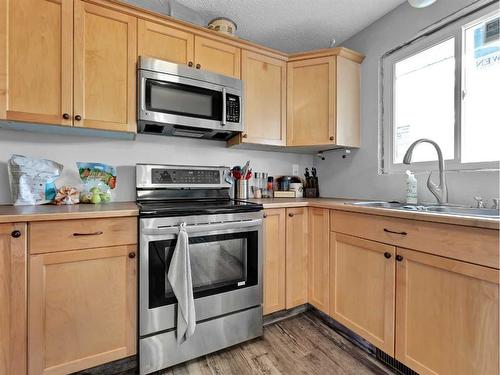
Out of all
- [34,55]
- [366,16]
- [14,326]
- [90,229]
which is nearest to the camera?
[14,326]

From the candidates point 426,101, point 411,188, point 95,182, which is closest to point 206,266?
point 95,182

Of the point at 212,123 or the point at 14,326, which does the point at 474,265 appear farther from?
the point at 14,326

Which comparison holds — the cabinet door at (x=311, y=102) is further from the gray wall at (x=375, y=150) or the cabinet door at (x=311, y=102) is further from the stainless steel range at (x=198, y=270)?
the stainless steel range at (x=198, y=270)

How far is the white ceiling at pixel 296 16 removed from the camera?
71.8 inches

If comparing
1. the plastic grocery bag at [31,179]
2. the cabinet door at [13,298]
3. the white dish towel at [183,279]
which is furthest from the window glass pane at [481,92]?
the plastic grocery bag at [31,179]

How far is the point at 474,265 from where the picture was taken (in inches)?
39.2

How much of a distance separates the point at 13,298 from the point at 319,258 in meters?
1.73

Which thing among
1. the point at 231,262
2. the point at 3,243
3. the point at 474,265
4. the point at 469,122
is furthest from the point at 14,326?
the point at 469,122

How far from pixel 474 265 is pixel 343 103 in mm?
1486

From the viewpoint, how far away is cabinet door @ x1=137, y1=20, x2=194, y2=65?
1604mm

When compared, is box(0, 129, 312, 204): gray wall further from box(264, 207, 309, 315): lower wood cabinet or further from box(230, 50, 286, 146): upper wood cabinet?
box(264, 207, 309, 315): lower wood cabinet

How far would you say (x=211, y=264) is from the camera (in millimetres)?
1500

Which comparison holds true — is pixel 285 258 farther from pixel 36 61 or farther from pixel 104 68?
pixel 36 61

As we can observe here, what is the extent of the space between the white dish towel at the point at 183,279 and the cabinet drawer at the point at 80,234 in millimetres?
243
